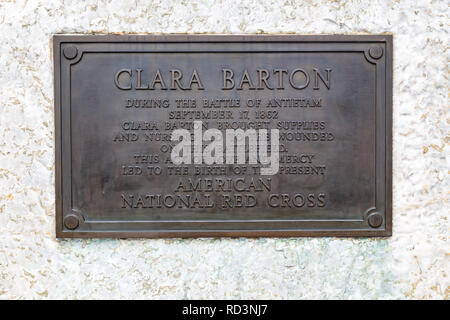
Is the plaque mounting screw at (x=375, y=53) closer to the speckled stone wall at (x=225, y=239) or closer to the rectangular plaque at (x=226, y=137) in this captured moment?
the rectangular plaque at (x=226, y=137)

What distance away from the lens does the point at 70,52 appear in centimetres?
217

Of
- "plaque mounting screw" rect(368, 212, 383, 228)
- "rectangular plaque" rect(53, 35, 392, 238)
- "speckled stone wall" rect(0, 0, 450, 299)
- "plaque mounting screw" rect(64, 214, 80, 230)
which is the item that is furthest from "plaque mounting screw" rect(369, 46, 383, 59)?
"plaque mounting screw" rect(64, 214, 80, 230)

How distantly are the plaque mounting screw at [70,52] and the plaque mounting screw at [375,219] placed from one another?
199 cm

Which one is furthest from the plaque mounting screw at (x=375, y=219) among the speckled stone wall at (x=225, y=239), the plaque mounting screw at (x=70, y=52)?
the plaque mounting screw at (x=70, y=52)

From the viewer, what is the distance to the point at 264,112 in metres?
2.20

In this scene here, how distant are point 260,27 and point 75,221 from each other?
1587 millimetres

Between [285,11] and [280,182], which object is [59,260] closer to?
[280,182]

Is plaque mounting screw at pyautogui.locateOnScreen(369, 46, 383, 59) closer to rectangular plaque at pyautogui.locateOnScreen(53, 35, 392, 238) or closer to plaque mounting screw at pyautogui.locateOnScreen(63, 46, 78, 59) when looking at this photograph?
rectangular plaque at pyautogui.locateOnScreen(53, 35, 392, 238)

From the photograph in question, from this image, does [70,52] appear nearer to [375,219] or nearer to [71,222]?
[71,222]

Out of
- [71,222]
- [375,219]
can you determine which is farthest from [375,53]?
[71,222]

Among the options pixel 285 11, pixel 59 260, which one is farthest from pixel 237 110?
pixel 59 260

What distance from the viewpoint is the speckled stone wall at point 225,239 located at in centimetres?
220

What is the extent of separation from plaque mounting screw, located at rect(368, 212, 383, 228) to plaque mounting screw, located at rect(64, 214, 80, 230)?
68.2 inches

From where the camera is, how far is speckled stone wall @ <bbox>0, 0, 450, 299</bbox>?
220 centimetres
